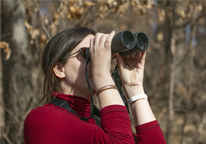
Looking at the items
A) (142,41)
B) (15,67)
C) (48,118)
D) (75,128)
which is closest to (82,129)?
(75,128)

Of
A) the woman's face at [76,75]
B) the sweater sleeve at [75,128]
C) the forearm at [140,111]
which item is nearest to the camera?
the sweater sleeve at [75,128]

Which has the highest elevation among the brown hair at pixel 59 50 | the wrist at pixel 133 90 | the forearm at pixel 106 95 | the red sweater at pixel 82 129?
the brown hair at pixel 59 50

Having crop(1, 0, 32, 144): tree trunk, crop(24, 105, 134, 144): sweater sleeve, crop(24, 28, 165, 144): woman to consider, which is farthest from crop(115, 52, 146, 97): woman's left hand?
crop(1, 0, 32, 144): tree trunk

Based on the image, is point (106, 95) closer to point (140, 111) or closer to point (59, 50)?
point (140, 111)

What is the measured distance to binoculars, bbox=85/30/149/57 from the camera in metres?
1.26

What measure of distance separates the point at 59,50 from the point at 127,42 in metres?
0.44

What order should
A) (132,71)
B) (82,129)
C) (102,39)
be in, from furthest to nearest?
1. (132,71)
2. (102,39)
3. (82,129)

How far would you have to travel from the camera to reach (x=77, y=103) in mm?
1498

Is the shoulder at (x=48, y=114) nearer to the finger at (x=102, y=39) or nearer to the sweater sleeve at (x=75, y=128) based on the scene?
the sweater sleeve at (x=75, y=128)

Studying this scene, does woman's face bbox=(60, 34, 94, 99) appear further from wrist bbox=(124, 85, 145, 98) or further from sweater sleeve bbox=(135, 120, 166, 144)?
sweater sleeve bbox=(135, 120, 166, 144)

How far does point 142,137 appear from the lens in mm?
1308

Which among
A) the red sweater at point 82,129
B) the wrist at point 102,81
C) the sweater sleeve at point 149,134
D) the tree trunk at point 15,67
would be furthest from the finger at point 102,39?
the tree trunk at point 15,67

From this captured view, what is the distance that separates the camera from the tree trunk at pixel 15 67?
2.95 metres

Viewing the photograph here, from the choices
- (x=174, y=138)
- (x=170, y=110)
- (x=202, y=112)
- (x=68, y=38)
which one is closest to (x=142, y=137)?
(x=68, y=38)
